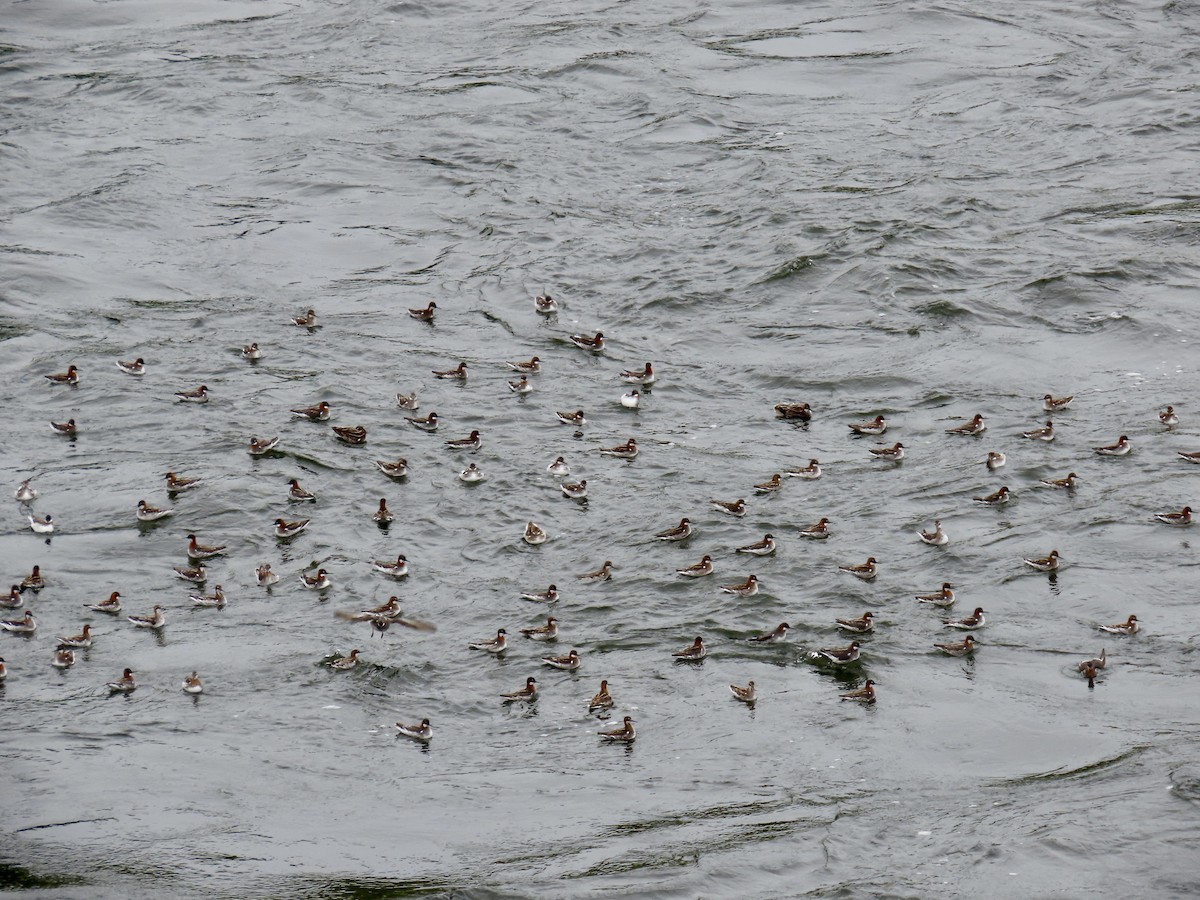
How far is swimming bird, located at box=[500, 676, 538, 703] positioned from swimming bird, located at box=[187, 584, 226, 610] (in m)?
5.41

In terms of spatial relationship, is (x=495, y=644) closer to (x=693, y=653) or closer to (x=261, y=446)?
(x=693, y=653)

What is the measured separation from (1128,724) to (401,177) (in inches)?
1129

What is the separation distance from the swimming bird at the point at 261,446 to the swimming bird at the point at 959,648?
13793 mm

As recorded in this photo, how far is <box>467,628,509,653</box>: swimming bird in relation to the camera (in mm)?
26125

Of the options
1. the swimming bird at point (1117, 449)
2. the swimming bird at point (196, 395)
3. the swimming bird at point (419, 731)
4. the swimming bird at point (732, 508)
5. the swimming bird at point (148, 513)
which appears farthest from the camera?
the swimming bird at point (196, 395)

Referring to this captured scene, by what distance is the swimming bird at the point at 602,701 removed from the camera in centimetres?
2448

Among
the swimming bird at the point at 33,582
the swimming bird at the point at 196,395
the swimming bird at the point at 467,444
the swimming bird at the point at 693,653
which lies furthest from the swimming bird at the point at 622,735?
the swimming bird at the point at 196,395

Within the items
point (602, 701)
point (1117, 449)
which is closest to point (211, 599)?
point (602, 701)

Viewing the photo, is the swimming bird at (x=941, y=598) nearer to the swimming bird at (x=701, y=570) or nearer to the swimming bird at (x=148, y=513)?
the swimming bird at (x=701, y=570)

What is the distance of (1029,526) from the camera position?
2980cm

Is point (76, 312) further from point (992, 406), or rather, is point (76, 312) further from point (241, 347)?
point (992, 406)

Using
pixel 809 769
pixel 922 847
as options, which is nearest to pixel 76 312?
pixel 809 769

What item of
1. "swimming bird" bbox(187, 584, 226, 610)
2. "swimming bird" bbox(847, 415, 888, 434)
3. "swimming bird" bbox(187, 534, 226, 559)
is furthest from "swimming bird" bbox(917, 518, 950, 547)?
"swimming bird" bbox(187, 534, 226, 559)

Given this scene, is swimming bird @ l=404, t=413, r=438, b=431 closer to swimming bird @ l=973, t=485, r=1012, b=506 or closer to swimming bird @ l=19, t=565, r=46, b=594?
swimming bird @ l=19, t=565, r=46, b=594
